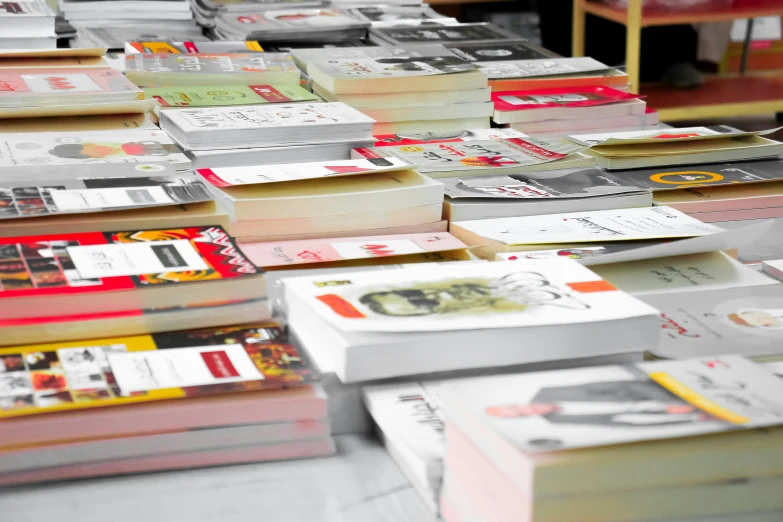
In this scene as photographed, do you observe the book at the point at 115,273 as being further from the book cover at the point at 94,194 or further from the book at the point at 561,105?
the book at the point at 561,105

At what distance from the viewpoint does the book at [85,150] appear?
107cm

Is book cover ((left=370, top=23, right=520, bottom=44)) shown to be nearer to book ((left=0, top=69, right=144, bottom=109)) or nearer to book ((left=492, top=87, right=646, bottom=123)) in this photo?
book ((left=492, top=87, right=646, bottom=123))

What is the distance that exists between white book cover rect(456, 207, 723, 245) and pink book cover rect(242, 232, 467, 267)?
0.04 meters

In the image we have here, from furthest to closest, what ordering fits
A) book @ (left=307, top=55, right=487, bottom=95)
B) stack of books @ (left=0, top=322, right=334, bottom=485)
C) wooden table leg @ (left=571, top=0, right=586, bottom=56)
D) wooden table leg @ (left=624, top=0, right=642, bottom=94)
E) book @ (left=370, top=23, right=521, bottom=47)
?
1. wooden table leg @ (left=571, top=0, right=586, bottom=56)
2. wooden table leg @ (left=624, top=0, right=642, bottom=94)
3. book @ (left=370, top=23, right=521, bottom=47)
4. book @ (left=307, top=55, right=487, bottom=95)
5. stack of books @ (left=0, top=322, right=334, bottom=485)

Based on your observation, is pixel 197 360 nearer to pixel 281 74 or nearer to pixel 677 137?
pixel 677 137

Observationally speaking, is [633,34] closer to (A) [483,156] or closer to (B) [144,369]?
(A) [483,156]

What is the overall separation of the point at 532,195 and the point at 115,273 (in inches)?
19.0

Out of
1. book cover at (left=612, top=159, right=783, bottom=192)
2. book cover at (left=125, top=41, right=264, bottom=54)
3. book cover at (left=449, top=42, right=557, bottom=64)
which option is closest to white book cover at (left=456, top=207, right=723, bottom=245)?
book cover at (left=612, top=159, right=783, bottom=192)

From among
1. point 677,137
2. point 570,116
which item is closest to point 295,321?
point 677,137

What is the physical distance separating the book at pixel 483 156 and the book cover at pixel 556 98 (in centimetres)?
18

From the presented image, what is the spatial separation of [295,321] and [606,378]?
0.26 m

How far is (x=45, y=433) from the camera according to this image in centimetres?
63

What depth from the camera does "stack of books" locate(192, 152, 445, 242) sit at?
0.99 m

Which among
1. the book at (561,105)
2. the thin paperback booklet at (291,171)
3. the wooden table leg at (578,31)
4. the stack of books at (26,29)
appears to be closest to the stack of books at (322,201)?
the thin paperback booklet at (291,171)
